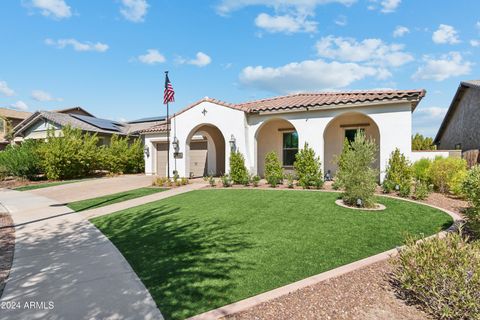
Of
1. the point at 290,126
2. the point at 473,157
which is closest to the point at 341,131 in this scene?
the point at 290,126

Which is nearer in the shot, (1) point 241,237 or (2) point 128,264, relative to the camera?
(2) point 128,264

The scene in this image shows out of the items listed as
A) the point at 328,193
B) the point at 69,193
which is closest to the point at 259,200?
the point at 328,193

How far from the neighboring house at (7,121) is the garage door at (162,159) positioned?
2055 cm

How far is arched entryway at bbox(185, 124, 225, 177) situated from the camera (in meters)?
20.0

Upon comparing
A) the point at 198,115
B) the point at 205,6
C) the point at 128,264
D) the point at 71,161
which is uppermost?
the point at 205,6

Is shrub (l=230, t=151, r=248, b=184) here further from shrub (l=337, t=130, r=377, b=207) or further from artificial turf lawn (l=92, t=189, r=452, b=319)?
shrub (l=337, t=130, r=377, b=207)

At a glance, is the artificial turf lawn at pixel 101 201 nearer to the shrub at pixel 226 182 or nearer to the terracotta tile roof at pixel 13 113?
the shrub at pixel 226 182

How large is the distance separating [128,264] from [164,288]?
1.34m

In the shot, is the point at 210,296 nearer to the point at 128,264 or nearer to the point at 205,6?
the point at 128,264

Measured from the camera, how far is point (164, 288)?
12.7ft

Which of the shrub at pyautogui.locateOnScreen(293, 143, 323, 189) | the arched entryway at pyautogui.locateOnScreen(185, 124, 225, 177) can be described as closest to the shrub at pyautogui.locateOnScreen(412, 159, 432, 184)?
the shrub at pyautogui.locateOnScreen(293, 143, 323, 189)

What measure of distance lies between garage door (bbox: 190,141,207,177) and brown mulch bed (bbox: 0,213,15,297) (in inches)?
508

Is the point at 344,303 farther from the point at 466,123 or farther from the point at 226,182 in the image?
the point at 466,123

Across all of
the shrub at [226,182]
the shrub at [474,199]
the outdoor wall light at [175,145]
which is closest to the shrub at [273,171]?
the shrub at [226,182]
